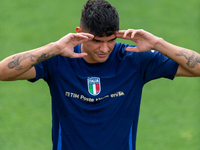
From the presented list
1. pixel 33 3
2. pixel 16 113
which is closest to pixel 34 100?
pixel 16 113

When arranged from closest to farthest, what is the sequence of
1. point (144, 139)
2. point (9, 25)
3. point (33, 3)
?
point (144, 139), point (9, 25), point (33, 3)

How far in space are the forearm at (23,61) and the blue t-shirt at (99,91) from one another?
159 mm

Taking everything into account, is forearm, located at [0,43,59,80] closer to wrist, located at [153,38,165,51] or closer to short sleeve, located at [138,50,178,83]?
short sleeve, located at [138,50,178,83]

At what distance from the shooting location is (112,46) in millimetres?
4406

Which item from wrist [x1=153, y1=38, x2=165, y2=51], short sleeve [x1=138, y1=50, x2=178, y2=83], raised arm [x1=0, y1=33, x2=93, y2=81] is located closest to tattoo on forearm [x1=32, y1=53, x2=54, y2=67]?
raised arm [x1=0, y1=33, x2=93, y2=81]

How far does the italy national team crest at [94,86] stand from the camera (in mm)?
4535

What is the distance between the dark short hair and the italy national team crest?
0.51 m

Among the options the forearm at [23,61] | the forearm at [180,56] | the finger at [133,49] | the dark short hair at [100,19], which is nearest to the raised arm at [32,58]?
the forearm at [23,61]

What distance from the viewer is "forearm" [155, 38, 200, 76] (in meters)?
4.44

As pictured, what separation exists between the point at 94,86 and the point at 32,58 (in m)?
0.71

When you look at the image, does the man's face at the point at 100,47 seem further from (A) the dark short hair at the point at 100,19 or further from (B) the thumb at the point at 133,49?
(B) the thumb at the point at 133,49

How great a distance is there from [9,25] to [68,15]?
152 centimetres

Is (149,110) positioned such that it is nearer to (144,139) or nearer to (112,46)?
(144,139)

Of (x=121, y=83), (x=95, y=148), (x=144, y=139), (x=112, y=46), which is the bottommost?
(x=144, y=139)
